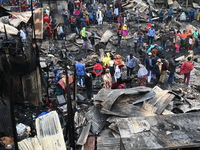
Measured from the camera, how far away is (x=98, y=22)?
787 inches

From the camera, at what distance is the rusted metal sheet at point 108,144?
21.9ft

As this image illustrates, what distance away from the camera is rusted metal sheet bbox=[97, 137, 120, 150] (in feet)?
21.9

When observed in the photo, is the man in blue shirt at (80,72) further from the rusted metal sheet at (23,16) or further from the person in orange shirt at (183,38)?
the person in orange shirt at (183,38)

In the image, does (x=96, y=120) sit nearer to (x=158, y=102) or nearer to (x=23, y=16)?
(x=158, y=102)

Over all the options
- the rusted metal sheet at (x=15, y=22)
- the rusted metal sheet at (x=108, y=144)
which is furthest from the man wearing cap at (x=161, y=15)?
the rusted metal sheet at (x=108, y=144)

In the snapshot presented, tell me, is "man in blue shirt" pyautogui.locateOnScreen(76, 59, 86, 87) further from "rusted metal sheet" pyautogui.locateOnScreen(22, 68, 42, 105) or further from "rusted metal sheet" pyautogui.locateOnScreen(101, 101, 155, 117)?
"rusted metal sheet" pyautogui.locateOnScreen(101, 101, 155, 117)

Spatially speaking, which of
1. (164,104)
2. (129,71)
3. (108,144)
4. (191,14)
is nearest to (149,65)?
(129,71)

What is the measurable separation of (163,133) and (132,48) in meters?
10.3

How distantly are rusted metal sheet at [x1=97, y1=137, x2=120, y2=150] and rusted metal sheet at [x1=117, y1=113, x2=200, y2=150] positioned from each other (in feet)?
1.39

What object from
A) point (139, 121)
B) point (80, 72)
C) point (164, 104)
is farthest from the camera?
point (80, 72)

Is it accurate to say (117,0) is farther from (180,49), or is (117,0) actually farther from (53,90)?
(53,90)

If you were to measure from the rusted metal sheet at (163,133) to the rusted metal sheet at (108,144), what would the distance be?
42cm

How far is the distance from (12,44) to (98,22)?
1258 centimetres

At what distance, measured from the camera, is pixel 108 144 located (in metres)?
6.73
